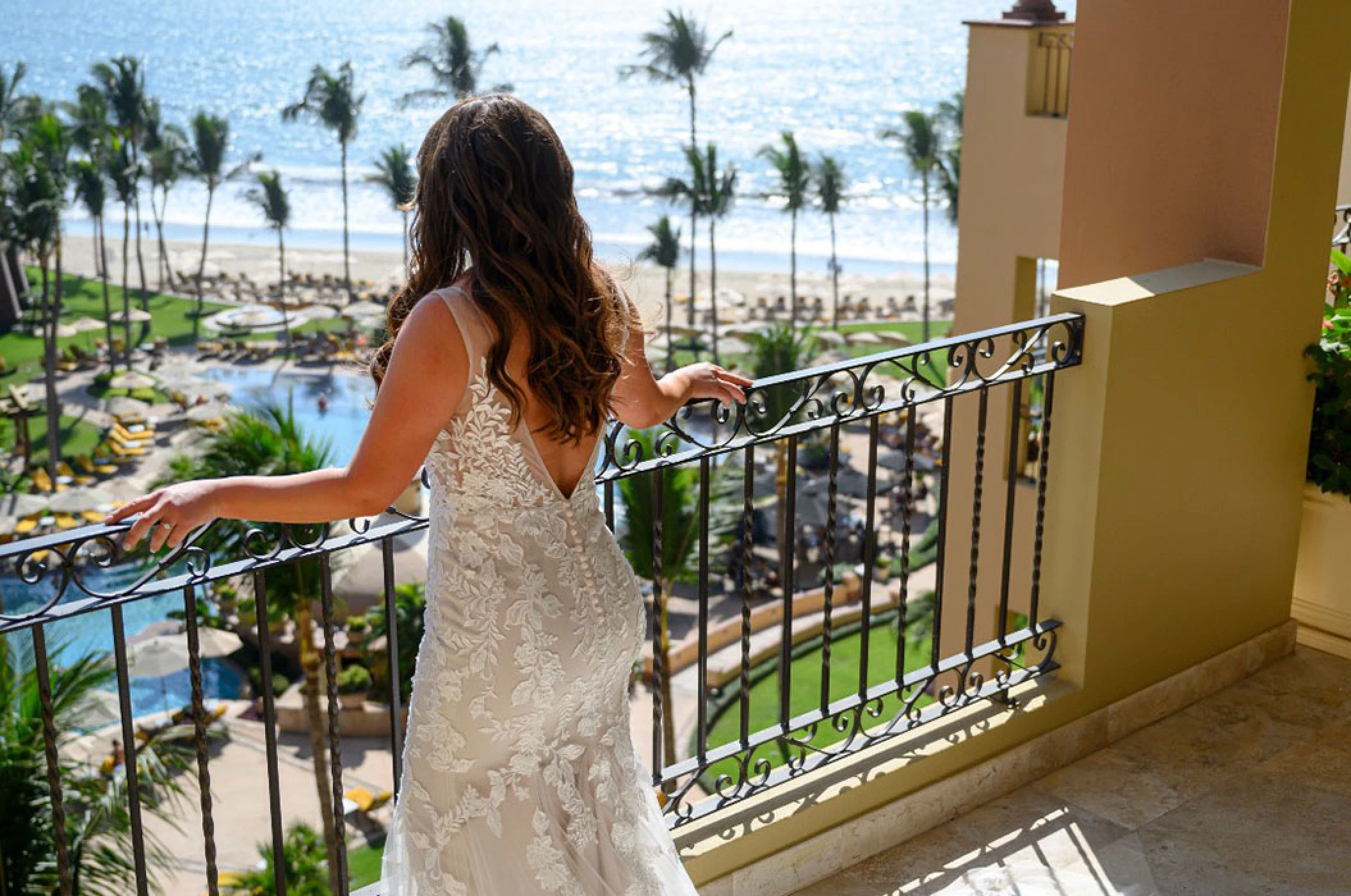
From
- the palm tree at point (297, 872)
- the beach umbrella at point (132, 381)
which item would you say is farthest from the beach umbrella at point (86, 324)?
the palm tree at point (297, 872)

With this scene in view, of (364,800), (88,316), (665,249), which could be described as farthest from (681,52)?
(364,800)

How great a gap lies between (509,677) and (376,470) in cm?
38

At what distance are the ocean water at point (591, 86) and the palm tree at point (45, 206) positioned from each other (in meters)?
19.0

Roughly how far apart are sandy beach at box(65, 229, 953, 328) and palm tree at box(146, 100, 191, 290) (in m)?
2.35

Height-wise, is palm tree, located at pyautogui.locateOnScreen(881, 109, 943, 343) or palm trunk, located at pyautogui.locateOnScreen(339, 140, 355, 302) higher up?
palm tree, located at pyautogui.locateOnScreen(881, 109, 943, 343)

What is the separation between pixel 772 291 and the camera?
46969 mm

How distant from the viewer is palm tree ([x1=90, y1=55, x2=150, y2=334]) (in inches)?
1617

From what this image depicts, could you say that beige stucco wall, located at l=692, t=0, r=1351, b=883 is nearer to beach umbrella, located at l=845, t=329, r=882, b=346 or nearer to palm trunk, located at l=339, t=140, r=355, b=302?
beach umbrella, located at l=845, t=329, r=882, b=346

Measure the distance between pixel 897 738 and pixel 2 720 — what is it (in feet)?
17.5

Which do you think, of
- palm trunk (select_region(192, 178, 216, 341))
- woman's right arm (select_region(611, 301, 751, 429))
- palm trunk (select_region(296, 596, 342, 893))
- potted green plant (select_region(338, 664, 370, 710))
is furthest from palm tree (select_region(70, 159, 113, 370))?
woman's right arm (select_region(611, 301, 751, 429))

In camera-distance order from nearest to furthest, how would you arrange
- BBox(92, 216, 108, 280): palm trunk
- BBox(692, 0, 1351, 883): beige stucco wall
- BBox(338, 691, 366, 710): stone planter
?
BBox(692, 0, 1351, 883): beige stucco wall → BBox(338, 691, 366, 710): stone planter → BBox(92, 216, 108, 280): palm trunk

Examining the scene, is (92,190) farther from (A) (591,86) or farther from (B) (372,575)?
(A) (591,86)

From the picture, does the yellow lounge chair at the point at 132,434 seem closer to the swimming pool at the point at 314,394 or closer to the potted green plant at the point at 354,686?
the swimming pool at the point at 314,394

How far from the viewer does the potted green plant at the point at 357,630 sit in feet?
61.5
